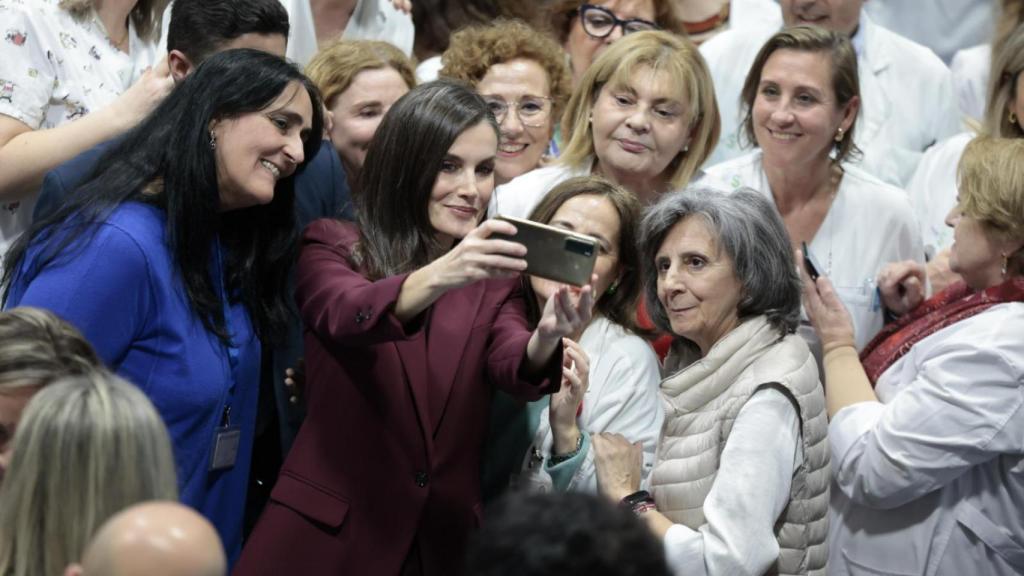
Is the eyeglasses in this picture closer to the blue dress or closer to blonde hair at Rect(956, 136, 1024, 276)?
blonde hair at Rect(956, 136, 1024, 276)

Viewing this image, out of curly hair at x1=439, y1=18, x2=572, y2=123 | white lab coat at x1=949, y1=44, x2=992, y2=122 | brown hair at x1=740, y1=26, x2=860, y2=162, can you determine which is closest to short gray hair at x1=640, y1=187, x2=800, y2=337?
brown hair at x1=740, y1=26, x2=860, y2=162

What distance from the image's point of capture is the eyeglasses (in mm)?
5281

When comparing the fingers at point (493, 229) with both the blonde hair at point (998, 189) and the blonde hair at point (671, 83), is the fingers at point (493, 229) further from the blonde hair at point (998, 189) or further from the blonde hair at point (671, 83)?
the blonde hair at point (671, 83)

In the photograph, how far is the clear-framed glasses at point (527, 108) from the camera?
4.70 meters

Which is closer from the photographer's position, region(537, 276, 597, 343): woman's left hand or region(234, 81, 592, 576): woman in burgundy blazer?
region(537, 276, 597, 343): woman's left hand

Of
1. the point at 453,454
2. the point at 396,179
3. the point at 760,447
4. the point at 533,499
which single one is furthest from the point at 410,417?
the point at 533,499

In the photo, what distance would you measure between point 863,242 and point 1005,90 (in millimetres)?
630

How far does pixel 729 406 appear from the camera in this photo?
3.21 meters

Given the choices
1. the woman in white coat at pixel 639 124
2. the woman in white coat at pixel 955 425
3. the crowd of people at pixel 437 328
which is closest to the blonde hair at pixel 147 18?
A: the crowd of people at pixel 437 328

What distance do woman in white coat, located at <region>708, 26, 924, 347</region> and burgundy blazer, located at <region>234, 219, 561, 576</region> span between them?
5.18 feet

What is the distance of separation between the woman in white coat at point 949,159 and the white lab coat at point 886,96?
0.41ft

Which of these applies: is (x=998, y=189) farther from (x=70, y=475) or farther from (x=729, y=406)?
(x=70, y=475)

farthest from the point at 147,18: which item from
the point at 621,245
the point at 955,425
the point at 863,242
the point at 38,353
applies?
the point at 955,425

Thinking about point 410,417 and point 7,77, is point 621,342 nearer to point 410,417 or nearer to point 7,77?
point 410,417
